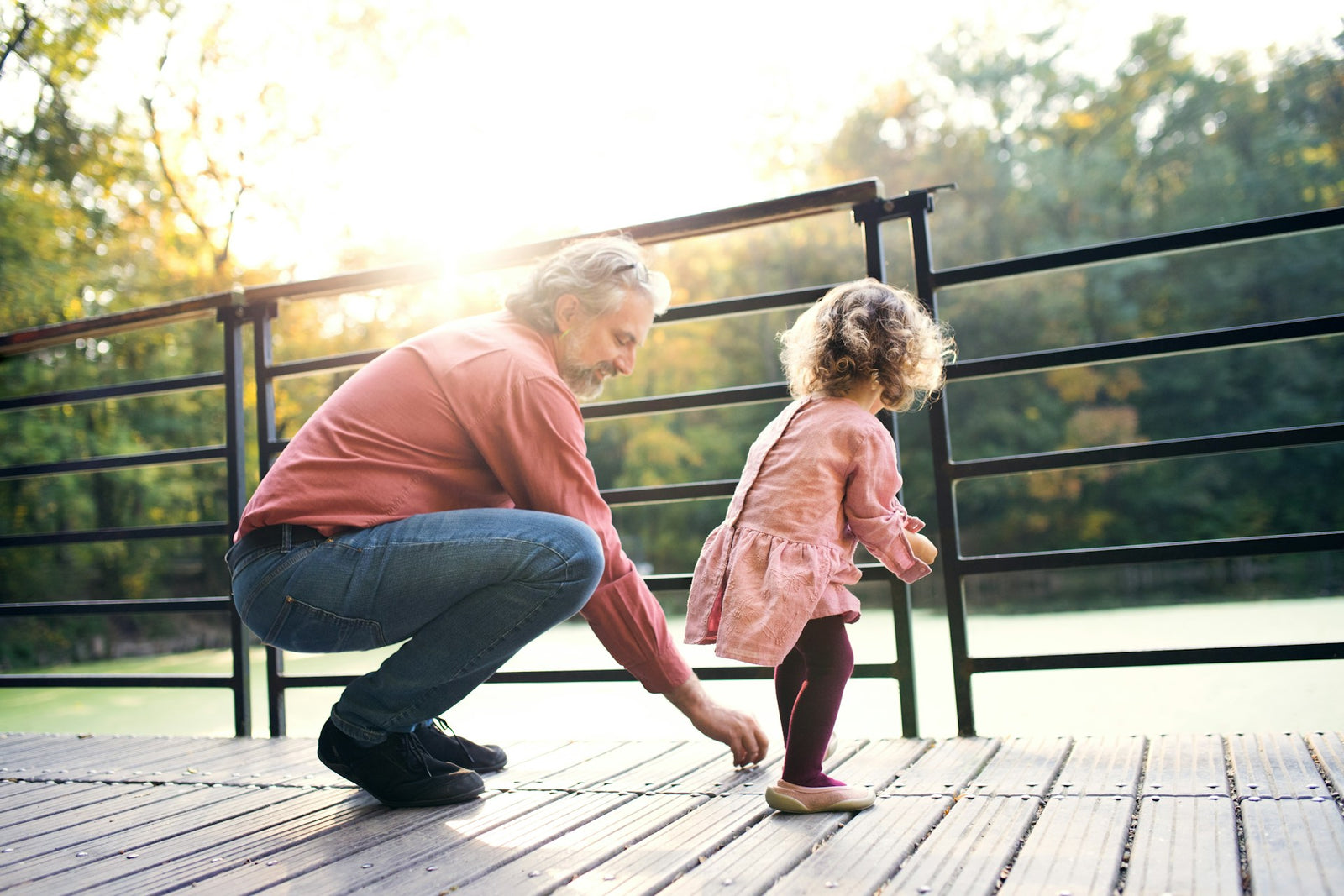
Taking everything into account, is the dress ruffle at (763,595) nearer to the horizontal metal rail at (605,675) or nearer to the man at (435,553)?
the man at (435,553)

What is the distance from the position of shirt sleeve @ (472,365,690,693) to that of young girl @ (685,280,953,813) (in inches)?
2.9

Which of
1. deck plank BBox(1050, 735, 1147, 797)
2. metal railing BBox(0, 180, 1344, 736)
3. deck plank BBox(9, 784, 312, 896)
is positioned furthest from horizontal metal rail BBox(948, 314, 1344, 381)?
deck plank BBox(9, 784, 312, 896)

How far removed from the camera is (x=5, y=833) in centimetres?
156

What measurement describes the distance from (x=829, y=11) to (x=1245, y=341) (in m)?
16.7

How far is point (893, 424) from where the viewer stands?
1931 mm

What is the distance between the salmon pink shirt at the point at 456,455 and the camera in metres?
1.55

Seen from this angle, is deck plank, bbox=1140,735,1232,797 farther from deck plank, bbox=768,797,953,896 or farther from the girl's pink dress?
the girl's pink dress

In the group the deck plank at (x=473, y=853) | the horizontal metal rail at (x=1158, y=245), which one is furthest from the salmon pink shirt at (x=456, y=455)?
the horizontal metal rail at (x=1158, y=245)

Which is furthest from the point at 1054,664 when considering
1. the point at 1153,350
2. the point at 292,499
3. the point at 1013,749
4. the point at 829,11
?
the point at 829,11

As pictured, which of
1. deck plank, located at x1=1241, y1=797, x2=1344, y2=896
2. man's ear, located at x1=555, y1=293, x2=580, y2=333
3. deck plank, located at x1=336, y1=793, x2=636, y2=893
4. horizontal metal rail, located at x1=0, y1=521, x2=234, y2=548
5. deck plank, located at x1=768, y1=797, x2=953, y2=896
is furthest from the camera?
horizontal metal rail, located at x1=0, y1=521, x2=234, y2=548

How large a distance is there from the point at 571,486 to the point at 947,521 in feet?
2.59

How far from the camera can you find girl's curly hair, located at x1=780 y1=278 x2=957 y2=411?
5.25 ft

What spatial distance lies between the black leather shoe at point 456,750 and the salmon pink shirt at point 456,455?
36 cm

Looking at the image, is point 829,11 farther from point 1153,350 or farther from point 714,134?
point 1153,350
